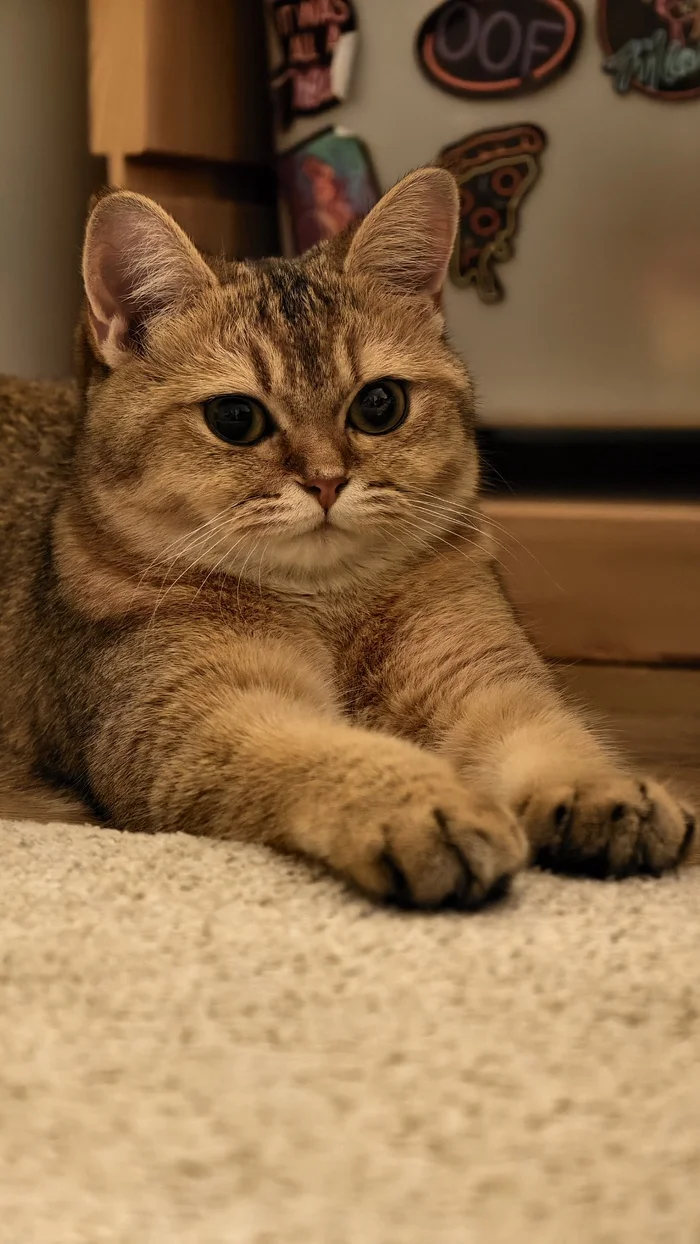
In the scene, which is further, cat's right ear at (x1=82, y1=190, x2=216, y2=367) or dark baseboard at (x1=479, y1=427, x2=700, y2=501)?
dark baseboard at (x1=479, y1=427, x2=700, y2=501)

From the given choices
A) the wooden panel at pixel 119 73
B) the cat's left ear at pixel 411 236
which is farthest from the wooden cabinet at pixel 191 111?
the cat's left ear at pixel 411 236

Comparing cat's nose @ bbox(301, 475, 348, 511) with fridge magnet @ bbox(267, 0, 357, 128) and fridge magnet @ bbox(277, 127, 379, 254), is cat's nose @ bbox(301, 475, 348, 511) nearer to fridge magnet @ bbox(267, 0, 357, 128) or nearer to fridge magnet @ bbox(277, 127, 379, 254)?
fridge magnet @ bbox(277, 127, 379, 254)

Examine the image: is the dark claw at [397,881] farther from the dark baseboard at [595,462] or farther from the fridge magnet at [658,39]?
the fridge magnet at [658,39]

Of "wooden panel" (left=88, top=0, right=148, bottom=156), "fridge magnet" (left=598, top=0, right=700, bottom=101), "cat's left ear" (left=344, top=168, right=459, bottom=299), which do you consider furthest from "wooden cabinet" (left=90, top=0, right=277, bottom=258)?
"fridge magnet" (left=598, top=0, right=700, bottom=101)

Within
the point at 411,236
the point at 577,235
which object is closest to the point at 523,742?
the point at 411,236

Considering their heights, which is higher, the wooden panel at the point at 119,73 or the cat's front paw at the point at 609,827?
the wooden panel at the point at 119,73

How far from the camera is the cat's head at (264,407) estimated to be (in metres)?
1.11

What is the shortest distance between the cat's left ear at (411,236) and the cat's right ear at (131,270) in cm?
18

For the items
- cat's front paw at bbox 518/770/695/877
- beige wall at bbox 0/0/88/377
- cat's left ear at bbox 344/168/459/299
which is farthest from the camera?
beige wall at bbox 0/0/88/377

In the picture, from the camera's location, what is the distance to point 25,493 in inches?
59.8

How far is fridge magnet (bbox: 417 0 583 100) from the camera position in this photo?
176 centimetres

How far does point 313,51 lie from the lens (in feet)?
6.16

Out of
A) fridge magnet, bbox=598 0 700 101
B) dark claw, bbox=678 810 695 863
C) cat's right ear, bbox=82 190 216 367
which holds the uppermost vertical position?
fridge magnet, bbox=598 0 700 101

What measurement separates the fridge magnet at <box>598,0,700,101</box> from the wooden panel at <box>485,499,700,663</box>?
2.03ft
